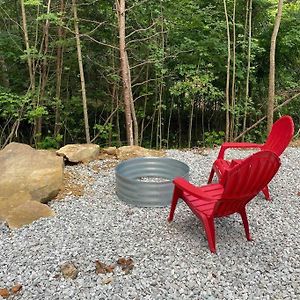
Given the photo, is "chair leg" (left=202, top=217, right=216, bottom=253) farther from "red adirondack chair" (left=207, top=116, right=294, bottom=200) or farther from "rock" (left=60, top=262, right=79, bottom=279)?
"rock" (left=60, top=262, right=79, bottom=279)

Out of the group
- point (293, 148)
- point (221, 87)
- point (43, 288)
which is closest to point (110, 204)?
point (43, 288)

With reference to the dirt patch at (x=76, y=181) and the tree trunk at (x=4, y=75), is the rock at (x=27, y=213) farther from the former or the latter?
the tree trunk at (x=4, y=75)

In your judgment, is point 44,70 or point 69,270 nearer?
point 69,270

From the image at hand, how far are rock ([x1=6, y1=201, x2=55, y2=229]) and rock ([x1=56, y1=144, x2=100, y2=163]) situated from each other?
122cm

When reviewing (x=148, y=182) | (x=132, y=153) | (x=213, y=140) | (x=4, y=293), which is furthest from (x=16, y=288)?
(x=213, y=140)

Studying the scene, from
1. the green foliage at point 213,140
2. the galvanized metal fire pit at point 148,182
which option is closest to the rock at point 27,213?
the galvanized metal fire pit at point 148,182

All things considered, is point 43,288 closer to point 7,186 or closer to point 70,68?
point 7,186

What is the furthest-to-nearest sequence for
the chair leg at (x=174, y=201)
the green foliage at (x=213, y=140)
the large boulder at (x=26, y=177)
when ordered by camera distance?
1. the green foliage at (x=213, y=140)
2. the large boulder at (x=26, y=177)
3. the chair leg at (x=174, y=201)

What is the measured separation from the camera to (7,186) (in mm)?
3248

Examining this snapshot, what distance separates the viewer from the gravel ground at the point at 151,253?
6.81ft

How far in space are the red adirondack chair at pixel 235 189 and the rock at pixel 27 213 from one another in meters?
1.20

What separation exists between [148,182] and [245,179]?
1.07m

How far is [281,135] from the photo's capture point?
3.21 metres

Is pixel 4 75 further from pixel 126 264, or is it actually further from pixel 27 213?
pixel 126 264
